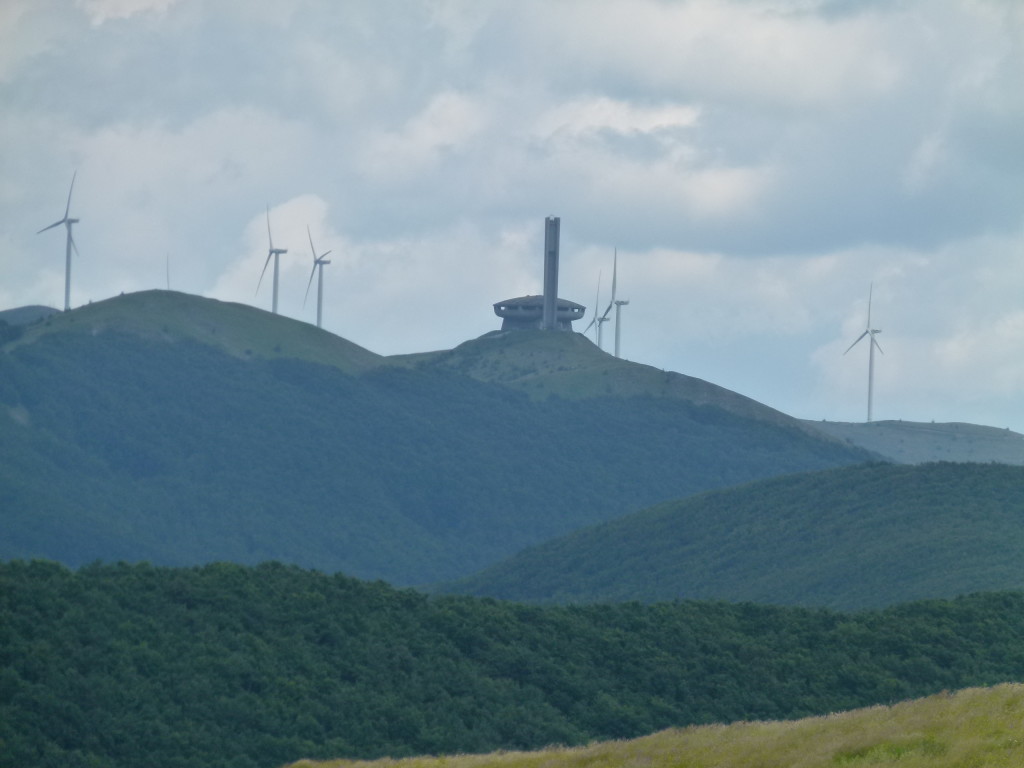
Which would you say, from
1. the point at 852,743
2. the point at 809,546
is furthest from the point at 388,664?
the point at 809,546

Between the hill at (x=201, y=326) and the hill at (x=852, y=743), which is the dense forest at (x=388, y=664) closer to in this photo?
the hill at (x=852, y=743)

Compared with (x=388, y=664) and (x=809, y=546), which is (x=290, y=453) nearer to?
(x=809, y=546)

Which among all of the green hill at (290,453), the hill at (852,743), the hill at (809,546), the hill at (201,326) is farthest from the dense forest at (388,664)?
the hill at (201,326)

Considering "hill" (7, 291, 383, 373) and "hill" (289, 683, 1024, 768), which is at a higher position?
"hill" (7, 291, 383, 373)

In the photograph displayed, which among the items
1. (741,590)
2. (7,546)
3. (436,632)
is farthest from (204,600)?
(7,546)

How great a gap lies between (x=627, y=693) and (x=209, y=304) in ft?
497

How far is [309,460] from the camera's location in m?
170

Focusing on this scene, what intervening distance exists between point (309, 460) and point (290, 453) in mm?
2311

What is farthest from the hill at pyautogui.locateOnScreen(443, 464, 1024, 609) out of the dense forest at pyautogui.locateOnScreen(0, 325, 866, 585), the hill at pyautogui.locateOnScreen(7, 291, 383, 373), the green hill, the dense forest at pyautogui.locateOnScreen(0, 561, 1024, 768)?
the hill at pyautogui.locateOnScreen(7, 291, 383, 373)

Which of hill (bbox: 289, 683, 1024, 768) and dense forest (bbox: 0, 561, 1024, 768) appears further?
dense forest (bbox: 0, 561, 1024, 768)

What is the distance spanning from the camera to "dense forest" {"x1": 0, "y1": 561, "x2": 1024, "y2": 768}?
43.6 meters

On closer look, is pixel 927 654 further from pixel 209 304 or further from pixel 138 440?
pixel 209 304

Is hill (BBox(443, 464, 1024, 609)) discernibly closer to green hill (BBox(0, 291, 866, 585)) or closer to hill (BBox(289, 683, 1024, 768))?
green hill (BBox(0, 291, 866, 585))

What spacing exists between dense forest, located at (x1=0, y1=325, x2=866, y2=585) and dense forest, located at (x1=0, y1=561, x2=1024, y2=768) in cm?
8421
